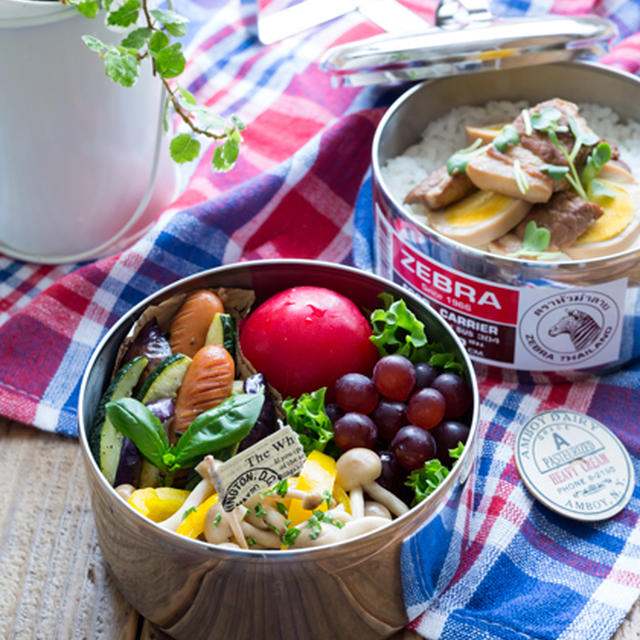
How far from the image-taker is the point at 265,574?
73 centimetres

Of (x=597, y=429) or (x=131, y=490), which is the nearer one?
(x=131, y=490)

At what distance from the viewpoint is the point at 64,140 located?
1.11 metres

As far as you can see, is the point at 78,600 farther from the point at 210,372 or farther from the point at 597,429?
the point at 597,429

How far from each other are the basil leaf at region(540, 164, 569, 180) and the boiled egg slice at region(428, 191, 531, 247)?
0.04m

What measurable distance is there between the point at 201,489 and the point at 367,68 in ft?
2.12

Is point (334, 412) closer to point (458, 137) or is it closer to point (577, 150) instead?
point (577, 150)

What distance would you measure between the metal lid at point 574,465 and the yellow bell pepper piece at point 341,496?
0.88ft

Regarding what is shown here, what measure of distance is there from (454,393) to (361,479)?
14 cm

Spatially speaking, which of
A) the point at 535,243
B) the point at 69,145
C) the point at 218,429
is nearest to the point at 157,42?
the point at 69,145

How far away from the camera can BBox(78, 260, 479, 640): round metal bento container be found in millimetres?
733

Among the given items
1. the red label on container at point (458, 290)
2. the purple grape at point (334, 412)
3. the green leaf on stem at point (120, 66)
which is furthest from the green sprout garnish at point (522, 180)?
the green leaf on stem at point (120, 66)

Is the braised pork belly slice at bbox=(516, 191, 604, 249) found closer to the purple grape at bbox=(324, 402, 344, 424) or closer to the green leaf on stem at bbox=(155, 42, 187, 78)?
the purple grape at bbox=(324, 402, 344, 424)

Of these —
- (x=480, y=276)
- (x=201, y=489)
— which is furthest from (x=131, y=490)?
(x=480, y=276)

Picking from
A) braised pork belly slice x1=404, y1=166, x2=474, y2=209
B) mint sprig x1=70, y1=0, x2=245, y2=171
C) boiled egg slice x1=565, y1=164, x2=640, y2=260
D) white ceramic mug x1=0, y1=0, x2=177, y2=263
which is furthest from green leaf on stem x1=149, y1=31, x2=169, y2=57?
boiled egg slice x1=565, y1=164, x2=640, y2=260
